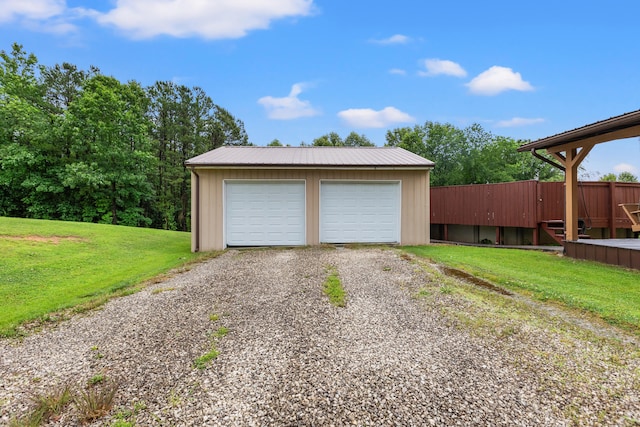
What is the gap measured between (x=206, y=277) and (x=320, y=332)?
3363 millimetres

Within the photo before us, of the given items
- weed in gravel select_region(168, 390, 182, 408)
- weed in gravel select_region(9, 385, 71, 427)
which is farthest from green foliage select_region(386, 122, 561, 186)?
weed in gravel select_region(9, 385, 71, 427)

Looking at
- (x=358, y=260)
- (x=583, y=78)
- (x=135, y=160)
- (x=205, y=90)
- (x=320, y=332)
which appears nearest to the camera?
(x=320, y=332)

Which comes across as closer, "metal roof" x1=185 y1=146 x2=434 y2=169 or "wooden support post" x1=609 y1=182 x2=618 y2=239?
"metal roof" x1=185 y1=146 x2=434 y2=169

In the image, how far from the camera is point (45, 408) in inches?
84.4

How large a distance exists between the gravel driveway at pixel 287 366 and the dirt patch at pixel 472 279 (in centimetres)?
150

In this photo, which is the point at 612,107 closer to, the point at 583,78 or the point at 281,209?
the point at 583,78

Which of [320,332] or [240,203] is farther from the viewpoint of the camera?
[240,203]

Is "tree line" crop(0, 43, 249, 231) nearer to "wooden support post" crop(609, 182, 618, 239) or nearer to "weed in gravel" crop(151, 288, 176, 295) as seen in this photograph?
"weed in gravel" crop(151, 288, 176, 295)

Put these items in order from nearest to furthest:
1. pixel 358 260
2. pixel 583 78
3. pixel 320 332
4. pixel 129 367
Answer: pixel 129 367 < pixel 320 332 < pixel 358 260 < pixel 583 78

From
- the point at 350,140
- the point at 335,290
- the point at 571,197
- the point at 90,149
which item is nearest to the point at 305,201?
the point at 335,290

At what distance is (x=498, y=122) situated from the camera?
2077 centimetres

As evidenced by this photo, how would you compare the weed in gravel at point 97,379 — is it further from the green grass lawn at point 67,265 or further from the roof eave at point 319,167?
the roof eave at point 319,167

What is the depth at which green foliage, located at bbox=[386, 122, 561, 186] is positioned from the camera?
19.2 meters

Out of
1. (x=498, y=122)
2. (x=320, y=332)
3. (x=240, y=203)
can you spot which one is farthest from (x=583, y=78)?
(x=320, y=332)
